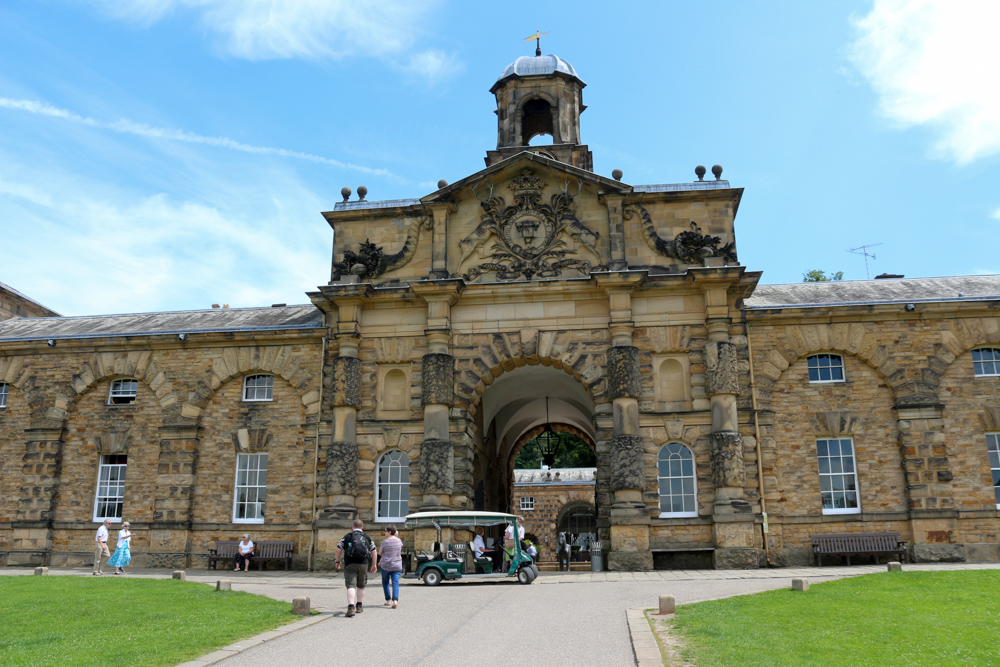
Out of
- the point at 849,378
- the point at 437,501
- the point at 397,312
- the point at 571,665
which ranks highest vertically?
the point at 397,312

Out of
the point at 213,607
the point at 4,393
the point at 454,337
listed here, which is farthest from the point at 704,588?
the point at 4,393

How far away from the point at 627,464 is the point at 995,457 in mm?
9834

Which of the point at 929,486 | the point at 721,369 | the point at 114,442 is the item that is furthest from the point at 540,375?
the point at 114,442

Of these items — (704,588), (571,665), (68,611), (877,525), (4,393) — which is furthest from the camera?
(4,393)

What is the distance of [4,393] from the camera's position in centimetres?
2548

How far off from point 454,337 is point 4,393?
1513 cm

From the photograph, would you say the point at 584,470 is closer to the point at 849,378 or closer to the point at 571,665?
the point at 849,378

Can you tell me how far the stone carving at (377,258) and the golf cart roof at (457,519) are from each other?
820 centimetres

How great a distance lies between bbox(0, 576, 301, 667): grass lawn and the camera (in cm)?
832

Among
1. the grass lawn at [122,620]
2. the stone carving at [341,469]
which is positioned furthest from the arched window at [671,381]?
the grass lawn at [122,620]

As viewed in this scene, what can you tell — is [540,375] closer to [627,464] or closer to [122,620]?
[627,464]

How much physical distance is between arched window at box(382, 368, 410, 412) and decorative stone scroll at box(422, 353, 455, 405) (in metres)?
0.93

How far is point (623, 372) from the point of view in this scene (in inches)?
826

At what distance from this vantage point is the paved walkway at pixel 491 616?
8578 millimetres
